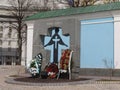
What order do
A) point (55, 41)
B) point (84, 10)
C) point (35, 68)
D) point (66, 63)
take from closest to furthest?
point (66, 63), point (35, 68), point (84, 10), point (55, 41)

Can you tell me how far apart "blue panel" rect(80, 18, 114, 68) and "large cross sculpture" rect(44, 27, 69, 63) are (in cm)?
130

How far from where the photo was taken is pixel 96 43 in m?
21.8

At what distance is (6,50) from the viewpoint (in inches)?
3044

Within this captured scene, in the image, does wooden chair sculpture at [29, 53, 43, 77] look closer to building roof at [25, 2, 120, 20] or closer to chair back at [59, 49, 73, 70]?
chair back at [59, 49, 73, 70]

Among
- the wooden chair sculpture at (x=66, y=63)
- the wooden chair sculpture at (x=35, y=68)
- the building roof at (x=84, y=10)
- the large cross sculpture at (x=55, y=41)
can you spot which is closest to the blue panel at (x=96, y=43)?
the building roof at (x=84, y=10)

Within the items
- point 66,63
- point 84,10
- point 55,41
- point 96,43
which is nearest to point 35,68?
point 66,63

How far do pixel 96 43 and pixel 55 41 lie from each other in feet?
10.2

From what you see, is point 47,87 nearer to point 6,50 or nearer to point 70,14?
point 70,14

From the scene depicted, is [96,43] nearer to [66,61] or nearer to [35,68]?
[66,61]

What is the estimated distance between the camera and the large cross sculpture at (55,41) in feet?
74.4

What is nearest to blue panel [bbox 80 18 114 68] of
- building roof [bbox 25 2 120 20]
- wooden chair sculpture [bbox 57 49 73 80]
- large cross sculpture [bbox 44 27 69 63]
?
building roof [bbox 25 2 120 20]

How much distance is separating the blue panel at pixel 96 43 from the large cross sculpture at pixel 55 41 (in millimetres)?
1296

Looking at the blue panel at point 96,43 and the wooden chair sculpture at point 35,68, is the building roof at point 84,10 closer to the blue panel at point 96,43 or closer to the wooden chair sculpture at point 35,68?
the blue panel at point 96,43

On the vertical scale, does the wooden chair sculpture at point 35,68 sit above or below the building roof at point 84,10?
below
